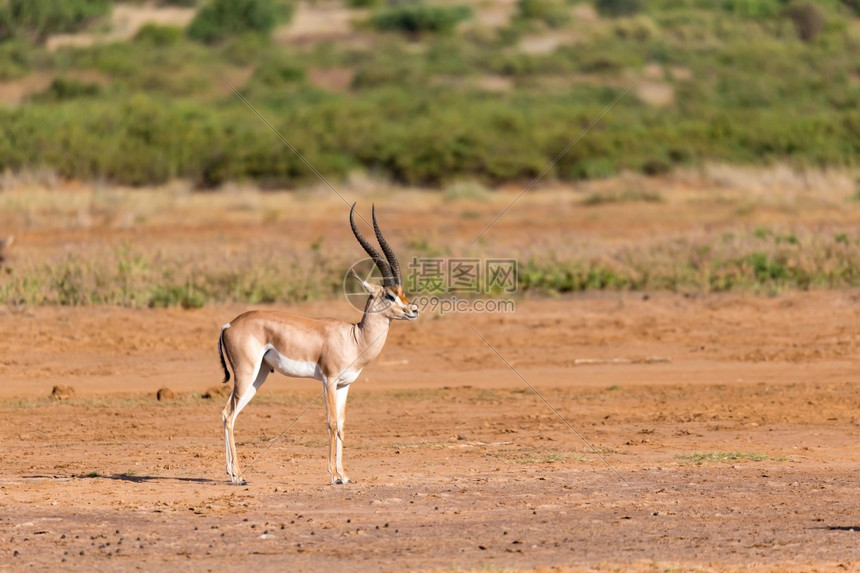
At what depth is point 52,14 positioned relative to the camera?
2247 inches

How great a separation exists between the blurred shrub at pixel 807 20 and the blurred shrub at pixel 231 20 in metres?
29.6

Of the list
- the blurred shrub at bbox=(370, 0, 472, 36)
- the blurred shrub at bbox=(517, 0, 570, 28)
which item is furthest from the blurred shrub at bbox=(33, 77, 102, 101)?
the blurred shrub at bbox=(517, 0, 570, 28)

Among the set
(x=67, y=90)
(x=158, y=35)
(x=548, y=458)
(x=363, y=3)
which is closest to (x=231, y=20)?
(x=158, y=35)

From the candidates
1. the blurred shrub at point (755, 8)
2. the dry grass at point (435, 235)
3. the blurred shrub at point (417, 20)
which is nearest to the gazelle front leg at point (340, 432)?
the dry grass at point (435, 235)

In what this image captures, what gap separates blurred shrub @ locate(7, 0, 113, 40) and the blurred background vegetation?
119mm

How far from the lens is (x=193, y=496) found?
945cm

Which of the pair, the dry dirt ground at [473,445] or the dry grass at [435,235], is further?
the dry grass at [435,235]

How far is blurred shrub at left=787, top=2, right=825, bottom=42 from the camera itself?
6781cm

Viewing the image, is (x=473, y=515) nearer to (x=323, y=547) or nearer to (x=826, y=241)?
(x=323, y=547)

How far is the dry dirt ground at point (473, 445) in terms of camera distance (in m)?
8.11

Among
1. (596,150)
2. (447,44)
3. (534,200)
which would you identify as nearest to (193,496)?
(534,200)

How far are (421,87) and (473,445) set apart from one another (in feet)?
153

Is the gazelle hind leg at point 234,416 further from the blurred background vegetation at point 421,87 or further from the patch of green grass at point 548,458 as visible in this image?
the blurred background vegetation at point 421,87

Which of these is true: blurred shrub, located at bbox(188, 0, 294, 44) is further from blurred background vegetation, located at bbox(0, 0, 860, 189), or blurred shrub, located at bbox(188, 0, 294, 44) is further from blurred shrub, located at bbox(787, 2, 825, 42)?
blurred shrub, located at bbox(787, 2, 825, 42)
